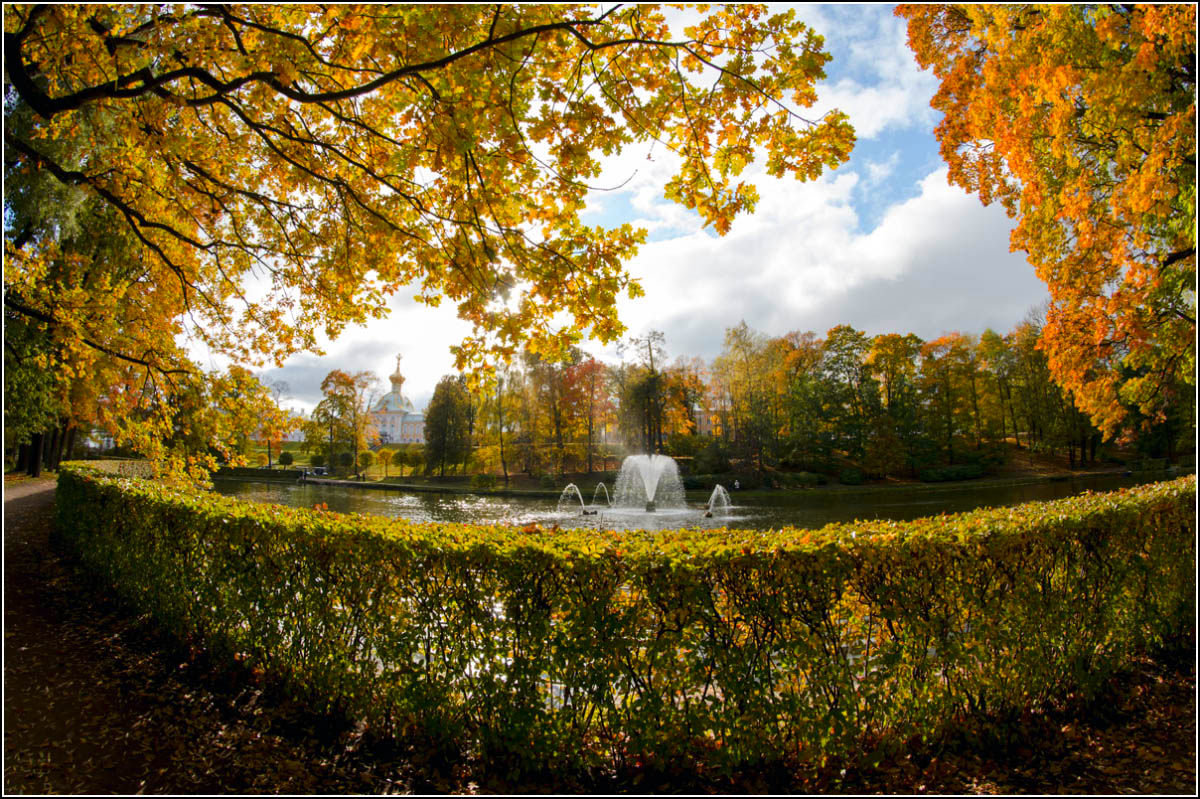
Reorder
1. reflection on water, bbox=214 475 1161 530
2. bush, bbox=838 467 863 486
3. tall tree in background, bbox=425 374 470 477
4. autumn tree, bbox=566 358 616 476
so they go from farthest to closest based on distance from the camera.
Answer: autumn tree, bbox=566 358 616 476
tall tree in background, bbox=425 374 470 477
bush, bbox=838 467 863 486
reflection on water, bbox=214 475 1161 530

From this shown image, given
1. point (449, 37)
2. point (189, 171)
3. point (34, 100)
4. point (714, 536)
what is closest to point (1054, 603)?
point (714, 536)

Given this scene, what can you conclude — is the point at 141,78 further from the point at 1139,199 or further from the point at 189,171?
the point at 1139,199

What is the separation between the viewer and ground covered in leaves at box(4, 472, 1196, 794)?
2652mm

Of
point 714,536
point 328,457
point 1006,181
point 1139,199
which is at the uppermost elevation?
point 1006,181

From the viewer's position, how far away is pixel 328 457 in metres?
33.6

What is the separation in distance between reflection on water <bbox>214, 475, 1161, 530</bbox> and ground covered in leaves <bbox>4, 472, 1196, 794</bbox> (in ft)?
31.3

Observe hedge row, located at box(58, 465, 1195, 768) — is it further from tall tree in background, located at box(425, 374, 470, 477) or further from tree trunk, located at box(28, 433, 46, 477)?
tall tree in background, located at box(425, 374, 470, 477)

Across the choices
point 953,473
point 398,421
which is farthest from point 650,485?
point 398,421

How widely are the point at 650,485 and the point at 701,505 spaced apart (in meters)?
2.23

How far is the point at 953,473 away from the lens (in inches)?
1113

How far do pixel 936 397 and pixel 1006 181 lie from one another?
2839 cm

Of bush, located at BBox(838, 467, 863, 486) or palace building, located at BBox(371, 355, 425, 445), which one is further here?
palace building, located at BBox(371, 355, 425, 445)

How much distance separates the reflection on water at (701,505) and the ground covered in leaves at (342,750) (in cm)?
953

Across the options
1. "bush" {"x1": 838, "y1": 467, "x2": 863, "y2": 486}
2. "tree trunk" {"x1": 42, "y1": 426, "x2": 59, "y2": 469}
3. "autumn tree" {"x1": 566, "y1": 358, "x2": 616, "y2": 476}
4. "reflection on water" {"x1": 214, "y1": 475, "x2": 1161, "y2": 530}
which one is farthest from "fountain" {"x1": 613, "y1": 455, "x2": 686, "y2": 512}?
"tree trunk" {"x1": 42, "y1": 426, "x2": 59, "y2": 469}
